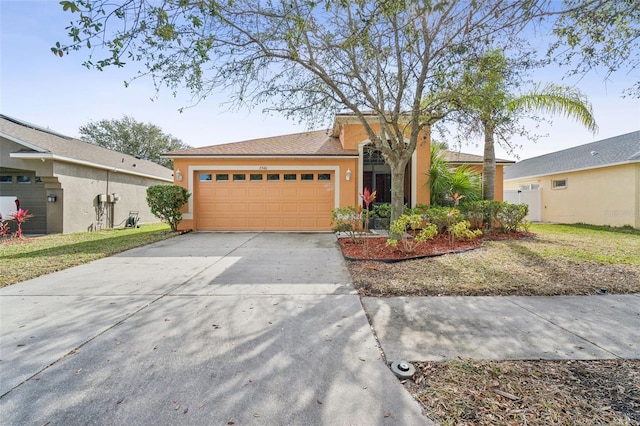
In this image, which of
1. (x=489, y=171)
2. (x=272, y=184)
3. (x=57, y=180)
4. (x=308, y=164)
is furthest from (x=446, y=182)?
(x=57, y=180)

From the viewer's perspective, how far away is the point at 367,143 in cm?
1163

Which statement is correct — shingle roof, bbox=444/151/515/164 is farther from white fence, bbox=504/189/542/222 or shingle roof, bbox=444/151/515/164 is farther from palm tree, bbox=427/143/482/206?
white fence, bbox=504/189/542/222

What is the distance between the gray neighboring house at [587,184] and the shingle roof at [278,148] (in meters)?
12.4

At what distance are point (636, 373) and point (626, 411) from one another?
26.4 inches

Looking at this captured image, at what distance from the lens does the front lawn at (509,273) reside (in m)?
4.52

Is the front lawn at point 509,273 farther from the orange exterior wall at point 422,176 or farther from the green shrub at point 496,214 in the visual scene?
the orange exterior wall at point 422,176

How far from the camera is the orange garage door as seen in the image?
11711 mm

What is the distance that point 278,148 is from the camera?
40.4 ft

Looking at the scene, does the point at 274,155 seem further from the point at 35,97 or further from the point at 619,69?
A: the point at 619,69

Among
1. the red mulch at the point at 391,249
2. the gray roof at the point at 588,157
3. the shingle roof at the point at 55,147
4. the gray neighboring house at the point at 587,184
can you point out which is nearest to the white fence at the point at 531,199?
the gray neighboring house at the point at 587,184

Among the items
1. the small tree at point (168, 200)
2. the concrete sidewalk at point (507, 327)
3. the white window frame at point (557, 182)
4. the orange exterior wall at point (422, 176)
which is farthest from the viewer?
→ the white window frame at point (557, 182)

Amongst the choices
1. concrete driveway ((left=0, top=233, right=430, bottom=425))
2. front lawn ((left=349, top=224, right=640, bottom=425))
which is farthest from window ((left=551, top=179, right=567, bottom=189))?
concrete driveway ((left=0, top=233, right=430, bottom=425))

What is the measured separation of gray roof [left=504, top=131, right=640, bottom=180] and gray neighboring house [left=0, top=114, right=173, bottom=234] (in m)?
23.6

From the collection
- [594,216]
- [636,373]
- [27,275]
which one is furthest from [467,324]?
[594,216]
